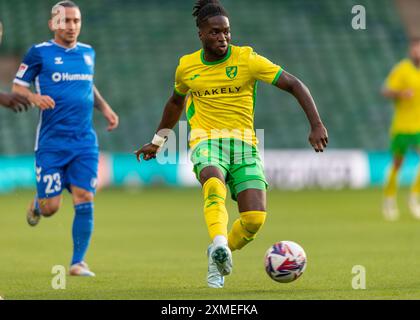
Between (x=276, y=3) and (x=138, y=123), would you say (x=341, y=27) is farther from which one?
(x=138, y=123)

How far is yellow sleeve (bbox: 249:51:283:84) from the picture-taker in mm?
8148

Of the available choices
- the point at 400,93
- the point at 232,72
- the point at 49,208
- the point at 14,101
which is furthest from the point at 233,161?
the point at 400,93

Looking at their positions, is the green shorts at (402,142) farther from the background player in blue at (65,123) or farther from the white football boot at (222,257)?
the white football boot at (222,257)

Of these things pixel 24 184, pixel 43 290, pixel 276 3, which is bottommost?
pixel 43 290

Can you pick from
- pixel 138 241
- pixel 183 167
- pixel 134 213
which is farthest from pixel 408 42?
pixel 138 241

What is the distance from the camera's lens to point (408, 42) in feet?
98.7

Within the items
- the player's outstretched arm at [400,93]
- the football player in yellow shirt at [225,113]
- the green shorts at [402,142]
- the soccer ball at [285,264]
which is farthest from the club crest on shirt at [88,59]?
the green shorts at [402,142]

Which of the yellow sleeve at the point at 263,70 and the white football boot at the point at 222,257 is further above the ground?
the yellow sleeve at the point at 263,70

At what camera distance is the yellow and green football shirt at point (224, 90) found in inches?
326

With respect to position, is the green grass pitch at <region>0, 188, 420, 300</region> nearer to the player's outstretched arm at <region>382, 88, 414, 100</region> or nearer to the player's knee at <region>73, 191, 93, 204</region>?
the player's knee at <region>73, 191, 93, 204</region>

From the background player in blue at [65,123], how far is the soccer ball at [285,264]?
7.47ft

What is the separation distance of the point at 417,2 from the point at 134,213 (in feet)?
58.8

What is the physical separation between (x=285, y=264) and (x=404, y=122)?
9.49m

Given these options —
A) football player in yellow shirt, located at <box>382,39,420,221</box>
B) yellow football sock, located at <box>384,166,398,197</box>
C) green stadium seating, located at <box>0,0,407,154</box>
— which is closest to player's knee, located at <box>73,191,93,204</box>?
football player in yellow shirt, located at <box>382,39,420,221</box>
